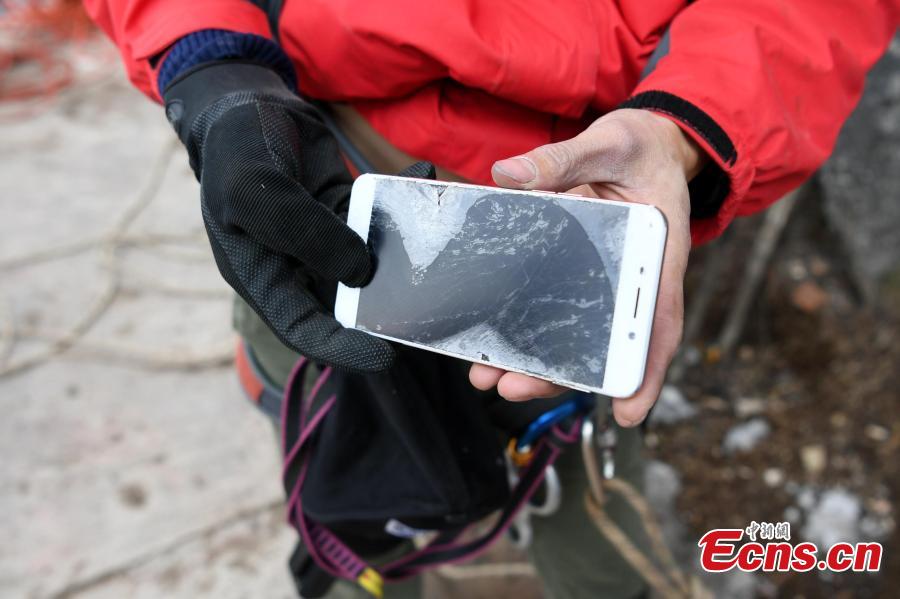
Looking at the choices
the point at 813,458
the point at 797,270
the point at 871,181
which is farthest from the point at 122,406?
the point at 871,181

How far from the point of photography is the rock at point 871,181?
1624 mm

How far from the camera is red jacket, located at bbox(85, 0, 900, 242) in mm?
696

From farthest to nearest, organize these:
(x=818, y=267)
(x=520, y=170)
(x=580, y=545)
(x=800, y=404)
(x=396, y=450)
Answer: (x=818, y=267) → (x=800, y=404) → (x=580, y=545) → (x=396, y=450) → (x=520, y=170)

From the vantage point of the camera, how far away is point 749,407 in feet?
5.89

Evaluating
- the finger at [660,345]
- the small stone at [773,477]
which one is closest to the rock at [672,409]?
the small stone at [773,477]

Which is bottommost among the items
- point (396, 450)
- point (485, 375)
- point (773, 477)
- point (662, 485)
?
point (662, 485)

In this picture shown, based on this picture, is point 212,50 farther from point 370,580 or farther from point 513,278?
point 370,580

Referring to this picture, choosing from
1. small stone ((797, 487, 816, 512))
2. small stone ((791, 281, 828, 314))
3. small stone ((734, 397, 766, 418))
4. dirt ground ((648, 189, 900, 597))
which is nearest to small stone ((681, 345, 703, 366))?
dirt ground ((648, 189, 900, 597))

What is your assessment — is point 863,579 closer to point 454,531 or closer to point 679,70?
point 454,531

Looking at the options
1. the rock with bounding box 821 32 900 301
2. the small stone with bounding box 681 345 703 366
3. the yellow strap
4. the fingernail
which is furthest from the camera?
the small stone with bounding box 681 345 703 366

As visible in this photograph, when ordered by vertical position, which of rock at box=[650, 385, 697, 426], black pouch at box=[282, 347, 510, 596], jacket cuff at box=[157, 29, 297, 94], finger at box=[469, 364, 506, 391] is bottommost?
rock at box=[650, 385, 697, 426]

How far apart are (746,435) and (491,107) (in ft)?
4.38

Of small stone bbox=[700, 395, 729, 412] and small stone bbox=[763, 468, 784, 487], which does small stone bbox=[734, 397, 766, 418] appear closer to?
small stone bbox=[700, 395, 729, 412]

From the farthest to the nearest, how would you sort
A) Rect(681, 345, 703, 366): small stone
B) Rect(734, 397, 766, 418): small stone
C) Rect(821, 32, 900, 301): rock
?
1. Rect(681, 345, 703, 366): small stone
2. Rect(734, 397, 766, 418): small stone
3. Rect(821, 32, 900, 301): rock
